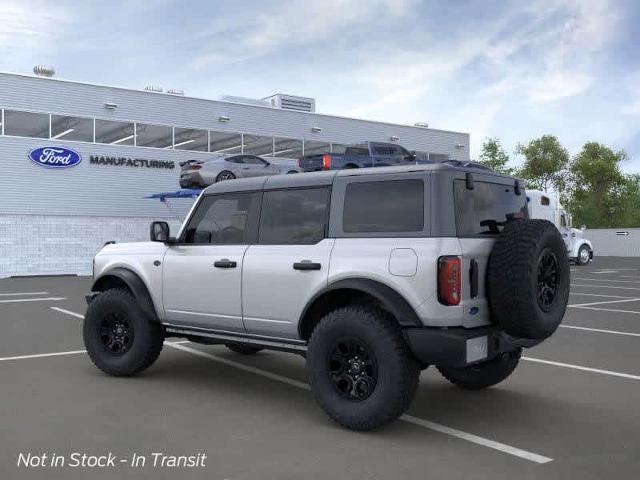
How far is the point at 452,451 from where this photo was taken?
4574mm

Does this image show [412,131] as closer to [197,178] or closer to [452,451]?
[197,178]

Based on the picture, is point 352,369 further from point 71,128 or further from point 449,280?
point 71,128

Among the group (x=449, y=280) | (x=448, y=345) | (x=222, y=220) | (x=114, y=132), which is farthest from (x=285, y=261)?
(x=114, y=132)

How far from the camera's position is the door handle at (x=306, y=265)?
538 cm

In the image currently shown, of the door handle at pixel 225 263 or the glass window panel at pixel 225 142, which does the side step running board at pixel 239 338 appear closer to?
the door handle at pixel 225 263

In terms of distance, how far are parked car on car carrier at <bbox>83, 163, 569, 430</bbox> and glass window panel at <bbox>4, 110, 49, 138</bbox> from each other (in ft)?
78.4

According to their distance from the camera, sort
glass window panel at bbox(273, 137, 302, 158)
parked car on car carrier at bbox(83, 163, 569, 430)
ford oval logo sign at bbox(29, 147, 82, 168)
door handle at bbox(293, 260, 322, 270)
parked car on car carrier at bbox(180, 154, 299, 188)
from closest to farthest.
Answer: parked car on car carrier at bbox(83, 163, 569, 430) < door handle at bbox(293, 260, 322, 270) < parked car on car carrier at bbox(180, 154, 299, 188) < ford oval logo sign at bbox(29, 147, 82, 168) < glass window panel at bbox(273, 137, 302, 158)

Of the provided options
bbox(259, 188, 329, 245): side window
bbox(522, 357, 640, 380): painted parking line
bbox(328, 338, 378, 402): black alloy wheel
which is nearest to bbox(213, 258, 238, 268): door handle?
bbox(259, 188, 329, 245): side window

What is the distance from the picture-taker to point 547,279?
532 centimetres

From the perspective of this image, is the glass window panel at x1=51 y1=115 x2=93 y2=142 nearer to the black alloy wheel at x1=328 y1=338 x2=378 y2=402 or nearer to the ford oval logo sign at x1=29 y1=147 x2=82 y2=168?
the ford oval logo sign at x1=29 y1=147 x2=82 y2=168

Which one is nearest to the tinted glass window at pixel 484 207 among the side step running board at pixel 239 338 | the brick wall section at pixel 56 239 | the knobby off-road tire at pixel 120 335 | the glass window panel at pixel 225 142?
the side step running board at pixel 239 338

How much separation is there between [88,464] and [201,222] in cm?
277

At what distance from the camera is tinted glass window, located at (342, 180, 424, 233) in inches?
200

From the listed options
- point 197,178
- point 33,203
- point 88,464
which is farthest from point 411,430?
point 33,203
